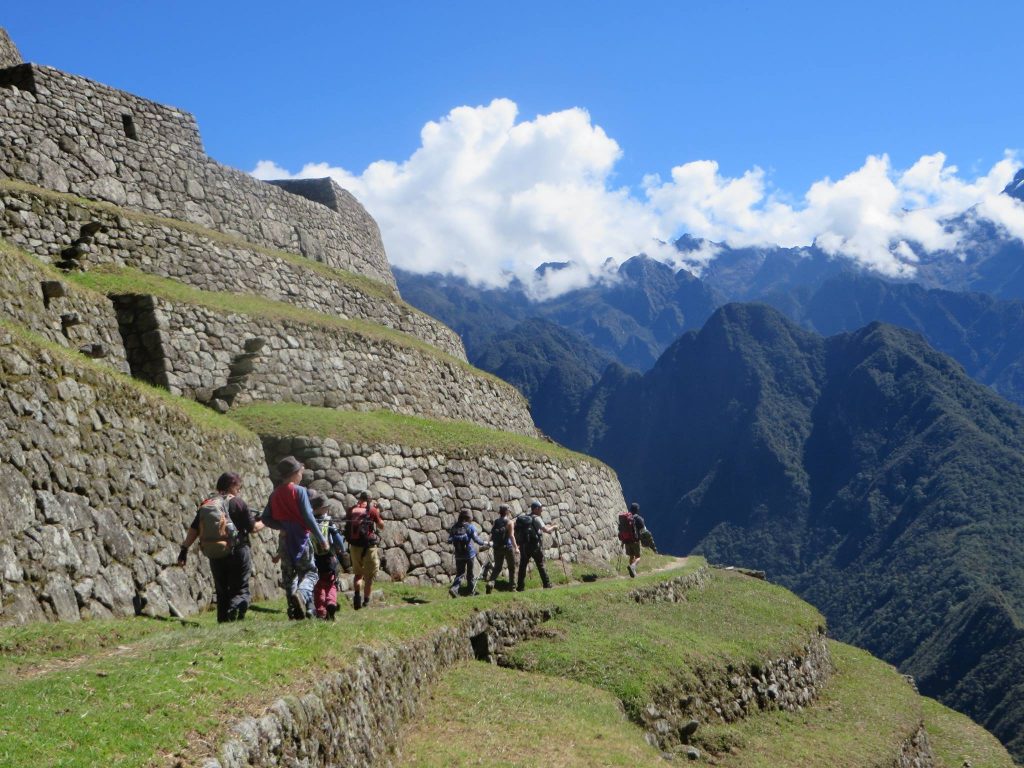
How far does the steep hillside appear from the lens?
223 feet

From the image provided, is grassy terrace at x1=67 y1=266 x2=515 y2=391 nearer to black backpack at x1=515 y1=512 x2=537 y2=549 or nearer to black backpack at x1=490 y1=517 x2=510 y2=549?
black backpack at x1=490 y1=517 x2=510 y2=549

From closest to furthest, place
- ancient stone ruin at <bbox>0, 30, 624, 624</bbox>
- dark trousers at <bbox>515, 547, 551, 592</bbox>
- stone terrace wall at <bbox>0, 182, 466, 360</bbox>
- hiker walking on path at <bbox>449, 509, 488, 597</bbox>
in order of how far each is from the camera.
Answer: ancient stone ruin at <bbox>0, 30, 624, 624</bbox> < hiker walking on path at <bbox>449, 509, 488, 597</bbox> < dark trousers at <bbox>515, 547, 551, 592</bbox> < stone terrace wall at <bbox>0, 182, 466, 360</bbox>

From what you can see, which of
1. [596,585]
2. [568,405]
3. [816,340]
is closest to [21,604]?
[596,585]

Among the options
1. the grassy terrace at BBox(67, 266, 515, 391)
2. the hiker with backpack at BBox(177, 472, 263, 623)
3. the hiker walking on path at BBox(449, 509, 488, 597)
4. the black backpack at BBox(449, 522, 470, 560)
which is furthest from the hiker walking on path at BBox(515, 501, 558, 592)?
the grassy terrace at BBox(67, 266, 515, 391)

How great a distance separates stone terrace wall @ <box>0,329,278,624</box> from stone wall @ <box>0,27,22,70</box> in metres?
18.3

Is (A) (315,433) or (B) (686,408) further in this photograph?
(B) (686,408)

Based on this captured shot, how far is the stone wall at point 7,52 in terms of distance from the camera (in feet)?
89.5

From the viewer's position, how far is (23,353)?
1187cm

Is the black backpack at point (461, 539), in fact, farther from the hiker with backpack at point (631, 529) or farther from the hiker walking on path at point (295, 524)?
the hiker walking on path at point (295, 524)

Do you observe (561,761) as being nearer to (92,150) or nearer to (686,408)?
(92,150)

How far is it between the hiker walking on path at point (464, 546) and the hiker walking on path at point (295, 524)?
23.3 ft

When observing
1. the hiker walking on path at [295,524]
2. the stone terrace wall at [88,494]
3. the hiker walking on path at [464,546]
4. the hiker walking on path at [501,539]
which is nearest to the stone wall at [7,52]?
the stone terrace wall at [88,494]

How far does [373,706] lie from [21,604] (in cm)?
392

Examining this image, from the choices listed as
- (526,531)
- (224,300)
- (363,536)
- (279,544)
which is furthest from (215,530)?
(224,300)
